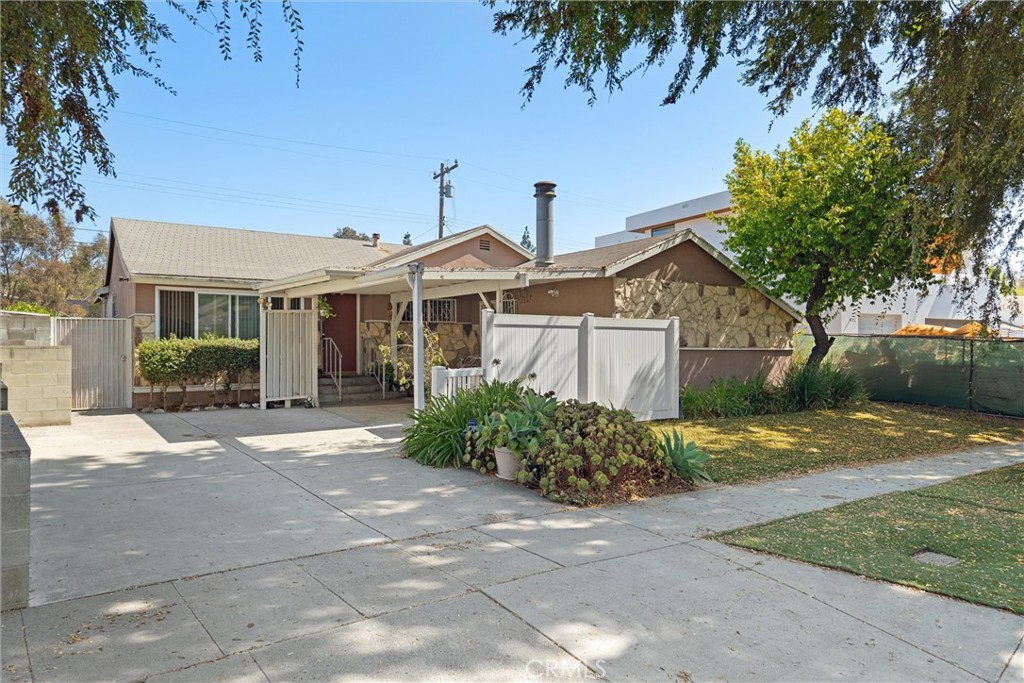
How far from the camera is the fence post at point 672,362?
11.8 metres

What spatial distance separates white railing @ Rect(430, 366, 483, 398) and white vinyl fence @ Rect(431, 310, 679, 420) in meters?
0.01

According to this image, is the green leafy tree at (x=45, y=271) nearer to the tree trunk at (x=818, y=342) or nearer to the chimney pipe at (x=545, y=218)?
the chimney pipe at (x=545, y=218)

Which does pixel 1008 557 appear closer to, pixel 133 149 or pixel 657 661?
pixel 657 661

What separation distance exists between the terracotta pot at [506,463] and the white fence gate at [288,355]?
24.9 feet

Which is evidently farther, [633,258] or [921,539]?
[633,258]

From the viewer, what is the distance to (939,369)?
14.6m

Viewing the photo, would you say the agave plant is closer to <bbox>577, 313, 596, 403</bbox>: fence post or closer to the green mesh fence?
<bbox>577, 313, 596, 403</bbox>: fence post

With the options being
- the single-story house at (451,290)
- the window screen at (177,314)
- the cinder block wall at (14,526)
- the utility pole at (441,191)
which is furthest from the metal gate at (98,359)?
the utility pole at (441,191)

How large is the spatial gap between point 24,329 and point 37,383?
→ 4.98 ft

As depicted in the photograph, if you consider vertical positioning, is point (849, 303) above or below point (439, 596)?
above

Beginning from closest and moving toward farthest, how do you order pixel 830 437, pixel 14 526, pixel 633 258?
1. pixel 14 526
2. pixel 830 437
3. pixel 633 258

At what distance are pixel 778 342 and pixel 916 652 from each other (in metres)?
12.9

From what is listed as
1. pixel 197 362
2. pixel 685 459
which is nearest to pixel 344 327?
pixel 197 362

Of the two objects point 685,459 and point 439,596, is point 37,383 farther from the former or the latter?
point 685,459
